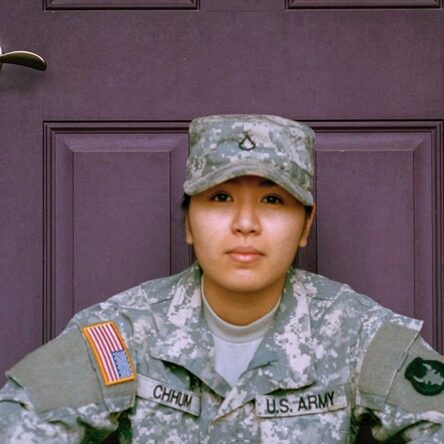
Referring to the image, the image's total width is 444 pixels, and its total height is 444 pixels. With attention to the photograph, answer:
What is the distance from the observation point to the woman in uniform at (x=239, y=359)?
1.40 m

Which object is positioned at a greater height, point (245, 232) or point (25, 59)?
point (25, 59)

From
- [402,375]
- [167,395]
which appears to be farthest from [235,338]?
[402,375]

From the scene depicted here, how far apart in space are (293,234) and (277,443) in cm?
29

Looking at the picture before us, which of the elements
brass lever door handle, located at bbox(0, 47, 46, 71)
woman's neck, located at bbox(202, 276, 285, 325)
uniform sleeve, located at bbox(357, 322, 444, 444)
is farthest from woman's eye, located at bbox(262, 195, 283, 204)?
brass lever door handle, located at bbox(0, 47, 46, 71)

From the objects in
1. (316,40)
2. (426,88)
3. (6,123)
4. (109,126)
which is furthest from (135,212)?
(426,88)

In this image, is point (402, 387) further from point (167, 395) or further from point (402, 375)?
point (167, 395)

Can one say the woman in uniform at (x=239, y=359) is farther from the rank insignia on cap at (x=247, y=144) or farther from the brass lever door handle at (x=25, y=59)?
the brass lever door handle at (x=25, y=59)

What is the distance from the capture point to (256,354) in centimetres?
145

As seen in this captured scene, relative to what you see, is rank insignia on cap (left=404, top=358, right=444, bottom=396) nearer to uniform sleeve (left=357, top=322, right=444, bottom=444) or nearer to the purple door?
uniform sleeve (left=357, top=322, right=444, bottom=444)

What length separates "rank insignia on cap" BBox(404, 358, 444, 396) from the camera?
141cm

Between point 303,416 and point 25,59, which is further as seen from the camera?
point 25,59

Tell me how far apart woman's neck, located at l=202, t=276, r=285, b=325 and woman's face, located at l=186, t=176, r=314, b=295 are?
3 cm

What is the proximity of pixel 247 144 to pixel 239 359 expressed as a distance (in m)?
0.31

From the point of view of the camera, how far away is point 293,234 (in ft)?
4.73
